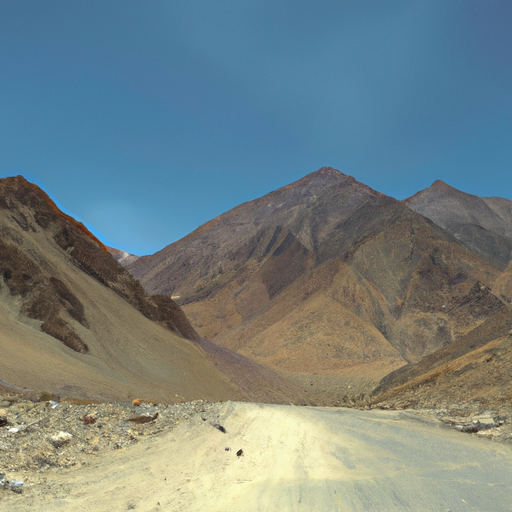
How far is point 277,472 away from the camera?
606cm

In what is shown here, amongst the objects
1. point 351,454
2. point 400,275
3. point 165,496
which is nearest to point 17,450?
point 165,496

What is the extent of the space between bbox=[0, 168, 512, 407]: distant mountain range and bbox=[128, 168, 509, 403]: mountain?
0.75ft

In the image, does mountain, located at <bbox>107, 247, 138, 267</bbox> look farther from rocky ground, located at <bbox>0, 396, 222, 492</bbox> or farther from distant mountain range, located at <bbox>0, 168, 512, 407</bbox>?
rocky ground, located at <bbox>0, 396, 222, 492</bbox>

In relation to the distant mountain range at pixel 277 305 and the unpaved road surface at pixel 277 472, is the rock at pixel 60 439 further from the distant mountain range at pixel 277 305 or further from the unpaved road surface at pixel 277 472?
the distant mountain range at pixel 277 305

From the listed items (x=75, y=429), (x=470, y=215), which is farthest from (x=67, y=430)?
(x=470, y=215)

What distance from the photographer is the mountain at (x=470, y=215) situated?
3302 inches

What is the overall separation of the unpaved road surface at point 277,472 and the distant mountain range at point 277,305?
7.05 metres

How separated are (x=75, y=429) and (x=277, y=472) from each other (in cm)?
368

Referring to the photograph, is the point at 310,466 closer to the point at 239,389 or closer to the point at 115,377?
the point at 115,377

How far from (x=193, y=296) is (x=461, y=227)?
6001cm

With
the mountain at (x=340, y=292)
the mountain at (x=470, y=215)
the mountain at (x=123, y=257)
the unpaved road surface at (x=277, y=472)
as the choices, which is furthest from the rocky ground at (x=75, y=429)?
the mountain at (x=123, y=257)

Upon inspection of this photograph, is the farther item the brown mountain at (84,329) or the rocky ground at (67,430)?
the brown mountain at (84,329)

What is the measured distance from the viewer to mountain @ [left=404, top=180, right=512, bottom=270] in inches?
3302

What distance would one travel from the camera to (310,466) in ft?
20.5
